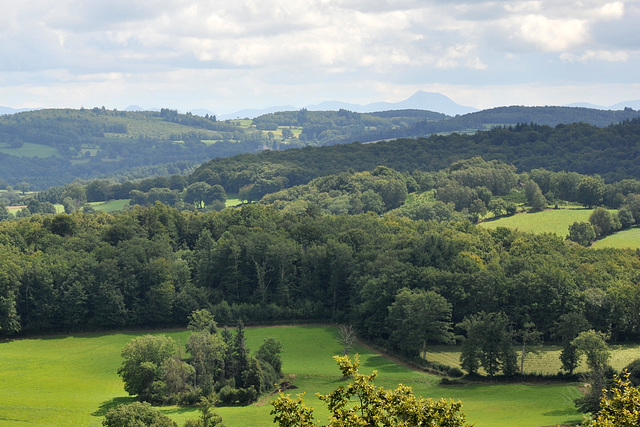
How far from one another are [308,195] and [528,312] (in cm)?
8543

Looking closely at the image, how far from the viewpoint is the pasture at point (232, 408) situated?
155ft

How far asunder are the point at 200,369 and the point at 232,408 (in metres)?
5.71

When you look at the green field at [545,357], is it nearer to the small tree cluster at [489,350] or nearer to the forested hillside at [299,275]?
the small tree cluster at [489,350]

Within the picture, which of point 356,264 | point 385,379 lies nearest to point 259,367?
point 385,379

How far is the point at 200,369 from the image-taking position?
188 feet

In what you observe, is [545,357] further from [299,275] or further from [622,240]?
[622,240]

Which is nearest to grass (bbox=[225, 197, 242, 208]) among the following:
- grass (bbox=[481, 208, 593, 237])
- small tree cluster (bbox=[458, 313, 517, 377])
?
grass (bbox=[481, 208, 593, 237])

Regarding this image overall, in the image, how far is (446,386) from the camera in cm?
5691

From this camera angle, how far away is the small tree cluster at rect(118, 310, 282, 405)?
54.6 m

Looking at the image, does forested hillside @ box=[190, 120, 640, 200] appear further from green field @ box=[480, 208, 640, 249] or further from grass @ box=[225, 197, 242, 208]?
green field @ box=[480, 208, 640, 249]

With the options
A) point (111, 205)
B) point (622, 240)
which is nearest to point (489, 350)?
point (622, 240)

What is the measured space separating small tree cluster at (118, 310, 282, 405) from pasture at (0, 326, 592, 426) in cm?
180

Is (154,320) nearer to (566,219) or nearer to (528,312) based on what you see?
(528,312)

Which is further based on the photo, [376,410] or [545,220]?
[545,220]
